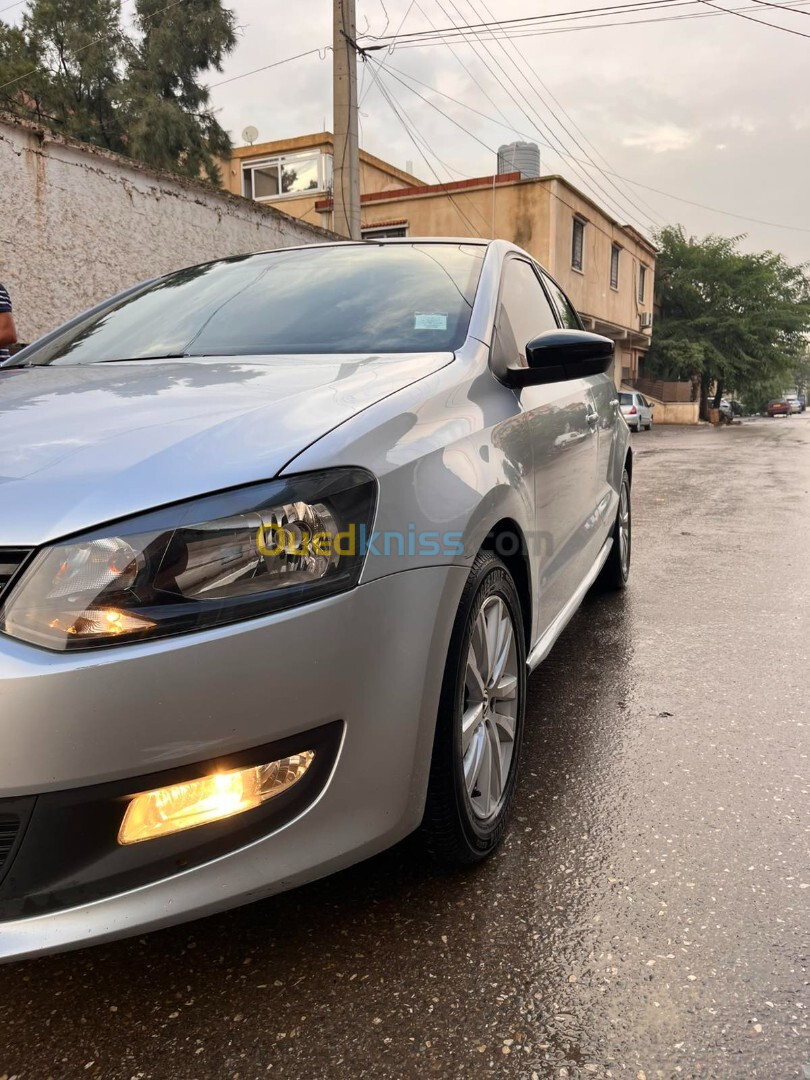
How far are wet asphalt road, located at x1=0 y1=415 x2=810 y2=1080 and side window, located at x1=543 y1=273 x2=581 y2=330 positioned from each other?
1.93 m

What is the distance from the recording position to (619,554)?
4.52 meters

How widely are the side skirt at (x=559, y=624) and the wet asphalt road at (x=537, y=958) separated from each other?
0.34 meters

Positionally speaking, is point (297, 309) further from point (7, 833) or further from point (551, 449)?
point (7, 833)

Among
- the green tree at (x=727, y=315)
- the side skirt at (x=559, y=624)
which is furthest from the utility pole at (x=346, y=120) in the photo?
the green tree at (x=727, y=315)

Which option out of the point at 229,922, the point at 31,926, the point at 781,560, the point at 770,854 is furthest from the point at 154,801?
the point at 781,560

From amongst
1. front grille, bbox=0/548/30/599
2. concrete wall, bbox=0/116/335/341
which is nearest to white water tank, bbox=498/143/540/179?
concrete wall, bbox=0/116/335/341

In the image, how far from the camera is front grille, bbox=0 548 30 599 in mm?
1370

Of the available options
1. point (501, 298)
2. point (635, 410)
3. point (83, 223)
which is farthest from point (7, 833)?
point (635, 410)

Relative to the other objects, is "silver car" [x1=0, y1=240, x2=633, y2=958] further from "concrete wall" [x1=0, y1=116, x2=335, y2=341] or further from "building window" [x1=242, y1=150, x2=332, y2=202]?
"building window" [x1=242, y1=150, x2=332, y2=202]

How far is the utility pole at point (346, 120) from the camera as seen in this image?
11516mm

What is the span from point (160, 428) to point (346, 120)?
37.0 ft

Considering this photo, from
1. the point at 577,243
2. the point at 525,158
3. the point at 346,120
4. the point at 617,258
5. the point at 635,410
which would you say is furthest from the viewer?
the point at 617,258

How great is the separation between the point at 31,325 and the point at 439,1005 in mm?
7201

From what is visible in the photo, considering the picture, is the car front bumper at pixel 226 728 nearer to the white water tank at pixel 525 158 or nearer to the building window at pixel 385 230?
the building window at pixel 385 230
